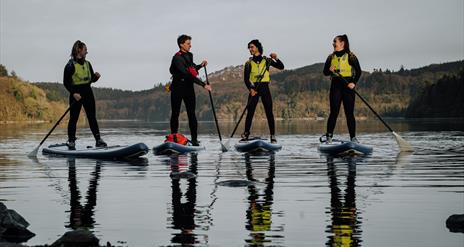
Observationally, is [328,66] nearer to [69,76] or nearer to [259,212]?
[69,76]

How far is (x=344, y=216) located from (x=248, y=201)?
67.7 inches

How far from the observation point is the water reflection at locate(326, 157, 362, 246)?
22.3 feet

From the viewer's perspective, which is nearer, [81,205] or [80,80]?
[81,205]

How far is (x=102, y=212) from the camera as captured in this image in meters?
8.77

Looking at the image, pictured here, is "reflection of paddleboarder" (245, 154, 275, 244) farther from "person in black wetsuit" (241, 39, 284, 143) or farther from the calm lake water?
"person in black wetsuit" (241, 39, 284, 143)

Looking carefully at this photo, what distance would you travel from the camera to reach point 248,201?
9.48 m

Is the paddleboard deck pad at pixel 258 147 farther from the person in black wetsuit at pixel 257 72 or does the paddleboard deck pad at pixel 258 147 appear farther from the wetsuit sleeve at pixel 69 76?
the wetsuit sleeve at pixel 69 76

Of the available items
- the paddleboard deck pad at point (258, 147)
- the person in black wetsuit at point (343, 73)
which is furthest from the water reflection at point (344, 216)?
the paddleboard deck pad at point (258, 147)

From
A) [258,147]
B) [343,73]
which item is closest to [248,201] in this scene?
[343,73]

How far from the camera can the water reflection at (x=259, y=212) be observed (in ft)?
22.9

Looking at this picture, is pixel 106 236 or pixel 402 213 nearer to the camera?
pixel 106 236

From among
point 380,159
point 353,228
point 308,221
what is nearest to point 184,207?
point 308,221

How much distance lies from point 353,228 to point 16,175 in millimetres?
8795

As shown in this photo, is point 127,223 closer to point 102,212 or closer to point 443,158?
point 102,212
